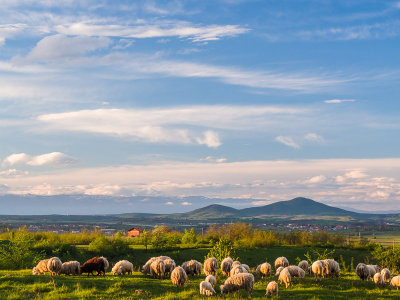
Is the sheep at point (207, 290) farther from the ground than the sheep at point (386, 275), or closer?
farther from the ground

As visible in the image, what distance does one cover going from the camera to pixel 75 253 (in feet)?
255

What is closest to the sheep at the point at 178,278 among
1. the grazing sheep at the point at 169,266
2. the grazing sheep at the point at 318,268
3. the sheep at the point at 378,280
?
the grazing sheep at the point at 169,266

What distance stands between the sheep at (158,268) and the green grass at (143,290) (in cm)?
243

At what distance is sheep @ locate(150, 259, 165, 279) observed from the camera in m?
35.7

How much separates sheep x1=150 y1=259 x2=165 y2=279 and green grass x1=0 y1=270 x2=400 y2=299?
95.8 inches

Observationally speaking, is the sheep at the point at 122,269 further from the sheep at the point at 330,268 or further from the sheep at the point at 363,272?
the sheep at the point at 363,272

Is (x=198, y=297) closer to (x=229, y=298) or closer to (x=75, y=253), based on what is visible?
(x=229, y=298)

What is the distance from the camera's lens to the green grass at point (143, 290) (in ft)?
90.9

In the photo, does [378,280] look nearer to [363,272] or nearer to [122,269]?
[363,272]

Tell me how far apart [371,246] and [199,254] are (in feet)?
147

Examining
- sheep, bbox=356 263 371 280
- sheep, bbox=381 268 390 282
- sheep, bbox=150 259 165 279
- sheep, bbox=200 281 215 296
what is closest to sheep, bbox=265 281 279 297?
sheep, bbox=200 281 215 296

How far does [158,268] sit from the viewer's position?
118ft

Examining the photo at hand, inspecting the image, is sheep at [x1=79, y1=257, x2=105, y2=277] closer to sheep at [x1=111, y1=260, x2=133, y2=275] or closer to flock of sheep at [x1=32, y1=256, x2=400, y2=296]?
flock of sheep at [x1=32, y1=256, x2=400, y2=296]

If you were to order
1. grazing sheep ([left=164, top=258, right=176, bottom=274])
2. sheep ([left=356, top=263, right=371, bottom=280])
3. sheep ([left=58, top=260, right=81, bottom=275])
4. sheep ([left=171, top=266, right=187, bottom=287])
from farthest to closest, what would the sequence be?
sheep ([left=58, top=260, right=81, bottom=275]), sheep ([left=356, top=263, right=371, bottom=280]), grazing sheep ([left=164, top=258, right=176, bottom=274]), sheep ([left=171, top=266, right=187, bottom=287])
